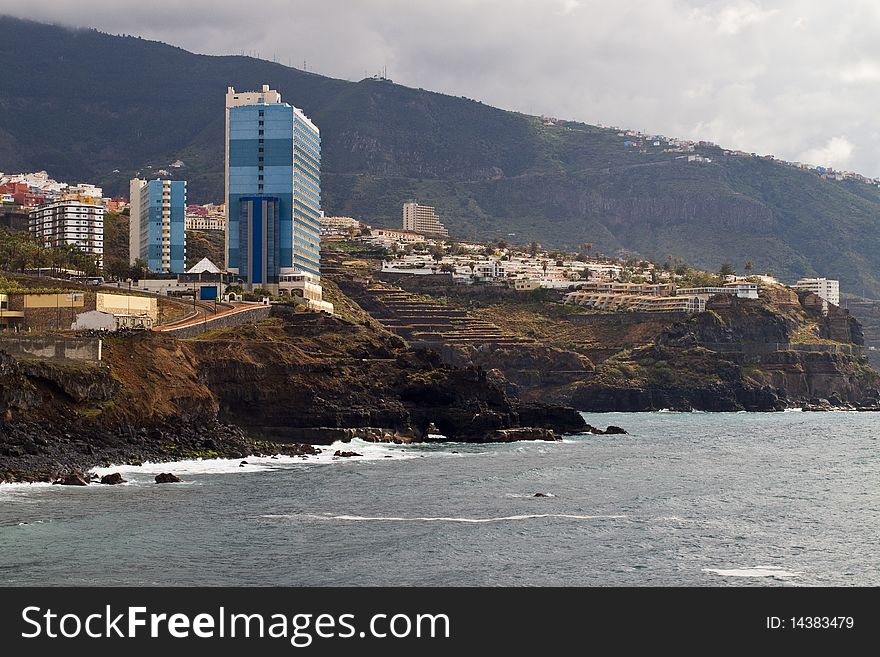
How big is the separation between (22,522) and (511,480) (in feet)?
104

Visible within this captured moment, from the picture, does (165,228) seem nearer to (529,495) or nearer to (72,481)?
(72,481)

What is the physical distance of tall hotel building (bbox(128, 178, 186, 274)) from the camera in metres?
175

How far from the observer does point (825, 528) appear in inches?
2354

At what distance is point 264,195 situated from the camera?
513 feet

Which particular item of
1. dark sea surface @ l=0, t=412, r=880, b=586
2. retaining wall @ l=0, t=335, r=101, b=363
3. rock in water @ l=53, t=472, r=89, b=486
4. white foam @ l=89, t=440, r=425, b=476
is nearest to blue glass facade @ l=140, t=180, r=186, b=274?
white foam @ l=89, t=440, r=425, b=476

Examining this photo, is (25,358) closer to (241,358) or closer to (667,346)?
(241,358)

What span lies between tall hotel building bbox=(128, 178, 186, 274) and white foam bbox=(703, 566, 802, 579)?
131m

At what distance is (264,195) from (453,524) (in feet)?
337

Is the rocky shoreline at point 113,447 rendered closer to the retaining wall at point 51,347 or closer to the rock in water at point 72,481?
the rock in water at point 72,481

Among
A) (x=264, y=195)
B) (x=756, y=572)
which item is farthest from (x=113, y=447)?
(x=264, y=195)

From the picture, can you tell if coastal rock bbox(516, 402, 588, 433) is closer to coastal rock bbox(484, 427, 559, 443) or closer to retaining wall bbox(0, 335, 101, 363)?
coastal rock bbox(484, 427, 559, 443)

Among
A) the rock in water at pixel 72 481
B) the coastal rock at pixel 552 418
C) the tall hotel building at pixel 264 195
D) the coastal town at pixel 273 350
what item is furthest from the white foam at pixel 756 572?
the tall hotel building at pixel 264 195

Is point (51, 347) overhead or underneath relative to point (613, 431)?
overhead
